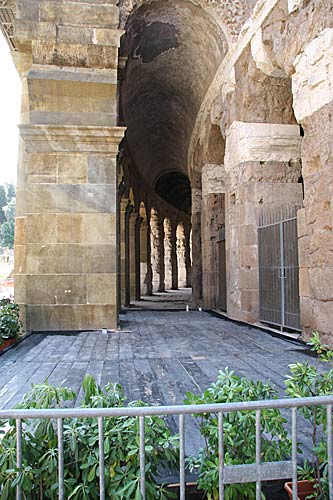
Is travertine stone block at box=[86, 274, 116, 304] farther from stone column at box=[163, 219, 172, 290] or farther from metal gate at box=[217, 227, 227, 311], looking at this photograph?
stone column at box=[163, 219, 172, 290]

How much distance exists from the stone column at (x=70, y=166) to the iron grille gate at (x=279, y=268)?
274cm

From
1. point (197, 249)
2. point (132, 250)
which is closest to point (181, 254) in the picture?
point (132, 250)

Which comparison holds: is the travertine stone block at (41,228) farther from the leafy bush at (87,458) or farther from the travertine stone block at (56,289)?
the leafy bush at (87,458)

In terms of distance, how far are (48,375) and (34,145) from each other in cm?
446

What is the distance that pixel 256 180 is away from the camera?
749 centimetres

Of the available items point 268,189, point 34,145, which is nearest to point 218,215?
point 268,189

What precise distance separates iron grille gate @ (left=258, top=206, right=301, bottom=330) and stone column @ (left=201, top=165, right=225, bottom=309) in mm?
3644

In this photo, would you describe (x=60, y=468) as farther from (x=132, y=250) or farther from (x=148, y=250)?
(x=148, y=250)

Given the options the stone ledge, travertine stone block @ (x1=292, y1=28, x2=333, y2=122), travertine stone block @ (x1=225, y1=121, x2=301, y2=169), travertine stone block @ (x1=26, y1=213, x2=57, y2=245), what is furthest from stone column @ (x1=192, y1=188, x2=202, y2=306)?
travertine stone block @ (x1=292, y1=28, x2=333, y2=122)

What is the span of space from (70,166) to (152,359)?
3934mm

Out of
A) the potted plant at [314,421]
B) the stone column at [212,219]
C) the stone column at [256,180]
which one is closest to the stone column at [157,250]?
the stone column at [212,219]

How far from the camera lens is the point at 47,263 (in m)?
6.72

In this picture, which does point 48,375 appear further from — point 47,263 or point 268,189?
point 268,189

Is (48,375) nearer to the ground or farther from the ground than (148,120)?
nearer to the ground
